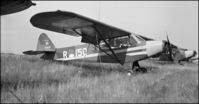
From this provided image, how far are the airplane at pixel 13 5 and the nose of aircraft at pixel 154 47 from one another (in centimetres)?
791

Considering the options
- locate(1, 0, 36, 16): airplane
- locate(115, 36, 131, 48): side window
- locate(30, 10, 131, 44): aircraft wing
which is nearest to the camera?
locate(1, 0, 36, 16): airplane

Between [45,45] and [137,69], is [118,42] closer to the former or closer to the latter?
[137,69]

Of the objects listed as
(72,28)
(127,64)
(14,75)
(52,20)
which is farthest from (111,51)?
(14,75)

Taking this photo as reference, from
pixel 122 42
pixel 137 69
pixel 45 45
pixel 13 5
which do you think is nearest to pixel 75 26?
pixel 122 42

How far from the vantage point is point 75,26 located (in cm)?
942

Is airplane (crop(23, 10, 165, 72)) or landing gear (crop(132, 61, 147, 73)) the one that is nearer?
airplane (crop(23, 10, 165, 72))

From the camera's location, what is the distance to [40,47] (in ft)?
49.2

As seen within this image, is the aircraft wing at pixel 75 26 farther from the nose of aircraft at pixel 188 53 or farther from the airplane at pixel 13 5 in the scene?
the nose of aircraft at pixel 188 53

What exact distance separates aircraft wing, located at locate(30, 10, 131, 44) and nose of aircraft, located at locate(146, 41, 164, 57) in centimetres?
116

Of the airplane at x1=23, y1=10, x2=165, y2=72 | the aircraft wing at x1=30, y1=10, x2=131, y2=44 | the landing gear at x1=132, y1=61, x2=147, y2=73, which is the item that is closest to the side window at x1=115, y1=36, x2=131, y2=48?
the airplane at x1=23, y1=10, x2=165, y2=72

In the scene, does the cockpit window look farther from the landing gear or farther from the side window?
the landing gear

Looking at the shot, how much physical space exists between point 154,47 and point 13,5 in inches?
318

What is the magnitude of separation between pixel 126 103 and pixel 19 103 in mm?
1475

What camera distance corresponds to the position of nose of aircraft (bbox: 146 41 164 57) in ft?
31.3
